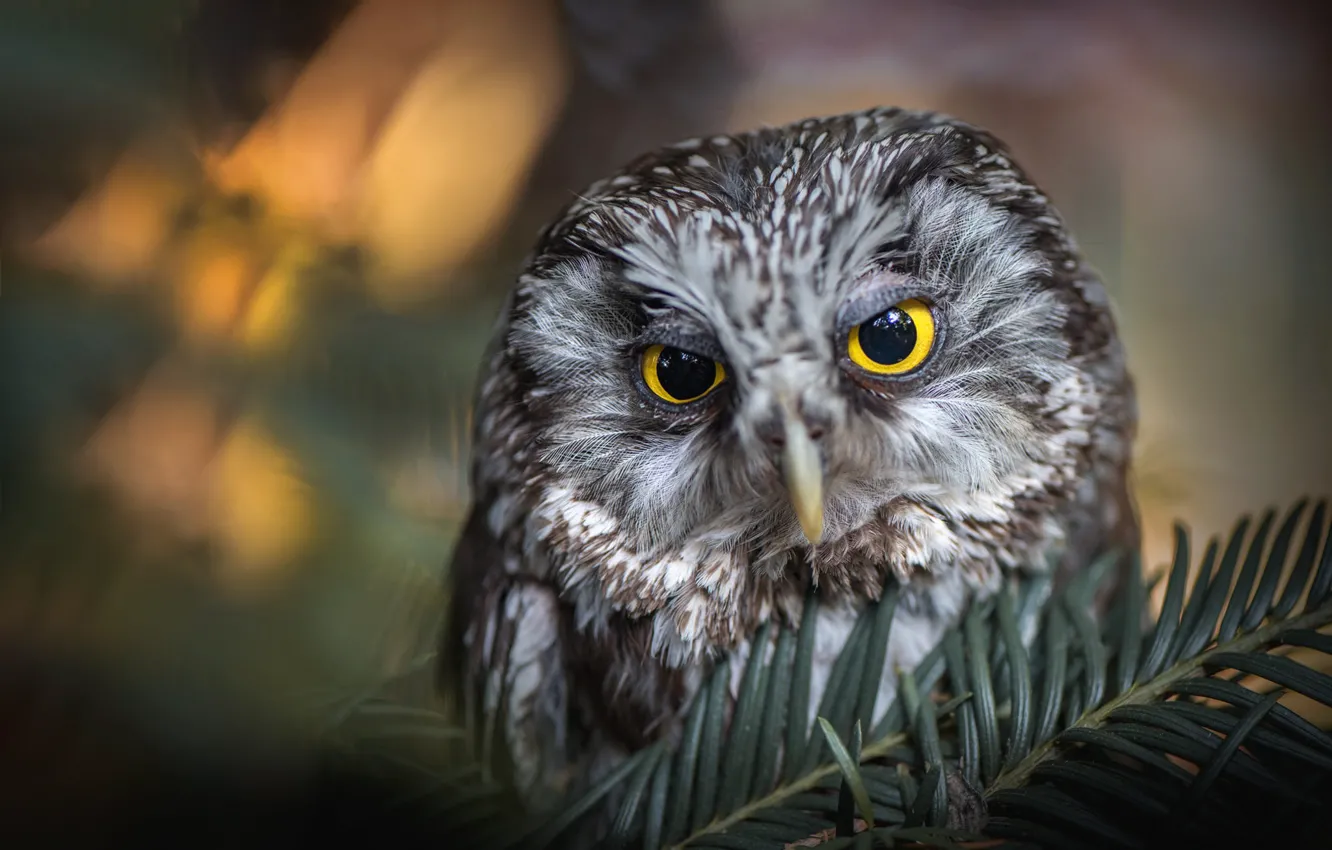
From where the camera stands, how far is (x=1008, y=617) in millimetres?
757

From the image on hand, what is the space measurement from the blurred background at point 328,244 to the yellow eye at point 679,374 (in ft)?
0.87

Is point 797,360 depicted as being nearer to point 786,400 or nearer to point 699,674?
point 786,400

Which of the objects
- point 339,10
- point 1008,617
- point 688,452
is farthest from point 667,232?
point 1008,617

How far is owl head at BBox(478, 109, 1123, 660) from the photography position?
0.67 m

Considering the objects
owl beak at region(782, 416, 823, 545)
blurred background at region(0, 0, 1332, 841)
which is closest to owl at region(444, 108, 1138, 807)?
owl beak at region(782, 416, 823, 545)

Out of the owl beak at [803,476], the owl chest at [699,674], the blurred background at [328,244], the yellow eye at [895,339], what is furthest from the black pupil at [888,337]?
the blurred background at [328,244]

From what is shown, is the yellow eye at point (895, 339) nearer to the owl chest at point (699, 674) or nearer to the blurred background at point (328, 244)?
the owl chest at point (699, 674)

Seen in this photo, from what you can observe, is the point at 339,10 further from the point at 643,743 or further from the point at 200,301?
the point at 643,743

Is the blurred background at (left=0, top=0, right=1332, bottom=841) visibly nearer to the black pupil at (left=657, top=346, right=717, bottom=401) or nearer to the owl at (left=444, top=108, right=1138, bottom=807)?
the owl at (left=444, top=108, right=1138, bottom=807)

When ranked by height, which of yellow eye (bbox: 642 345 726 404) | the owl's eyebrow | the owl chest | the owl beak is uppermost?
the owl's eyebrow

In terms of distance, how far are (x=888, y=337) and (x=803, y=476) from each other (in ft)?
0.59

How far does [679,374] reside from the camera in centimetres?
74

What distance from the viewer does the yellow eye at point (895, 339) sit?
2.33ft

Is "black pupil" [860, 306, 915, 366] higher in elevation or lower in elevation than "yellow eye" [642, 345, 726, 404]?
higher
